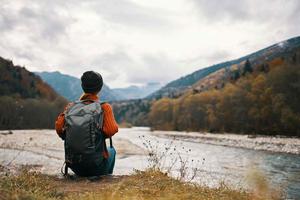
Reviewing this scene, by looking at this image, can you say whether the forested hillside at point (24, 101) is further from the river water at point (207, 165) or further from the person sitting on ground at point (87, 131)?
the person sitting on ground at point (87, 131)

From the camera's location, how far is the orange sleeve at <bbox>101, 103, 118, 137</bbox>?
21.9 ft

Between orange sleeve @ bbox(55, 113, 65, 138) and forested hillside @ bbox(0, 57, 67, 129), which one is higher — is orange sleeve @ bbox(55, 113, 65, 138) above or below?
below

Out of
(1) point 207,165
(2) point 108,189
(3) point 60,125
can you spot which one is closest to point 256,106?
(1) point 207,165

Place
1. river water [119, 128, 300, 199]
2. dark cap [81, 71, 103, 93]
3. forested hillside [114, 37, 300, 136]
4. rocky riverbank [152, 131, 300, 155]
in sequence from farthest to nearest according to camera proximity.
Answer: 1. forested hillside [114, 37, 300, 136]
2. rocky riverbank [152, 131, 300, 155]
3. river water [119, 128, 300, 199]
4. dark cap [81, 71, 103, 93]

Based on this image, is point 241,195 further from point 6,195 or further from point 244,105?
point 244,105

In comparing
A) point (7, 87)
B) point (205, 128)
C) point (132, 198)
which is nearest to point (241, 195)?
point (132, 198)

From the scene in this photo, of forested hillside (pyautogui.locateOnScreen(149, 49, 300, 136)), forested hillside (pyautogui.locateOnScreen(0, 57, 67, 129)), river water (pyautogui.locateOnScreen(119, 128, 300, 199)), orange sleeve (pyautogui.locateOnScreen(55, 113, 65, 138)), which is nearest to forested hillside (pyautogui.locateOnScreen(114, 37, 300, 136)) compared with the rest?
forested hillside (pyautogui.locateOnScreen(149, 49, 300, 136))

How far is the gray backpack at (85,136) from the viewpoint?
653 cm

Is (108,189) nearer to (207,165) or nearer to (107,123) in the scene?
(107,123)

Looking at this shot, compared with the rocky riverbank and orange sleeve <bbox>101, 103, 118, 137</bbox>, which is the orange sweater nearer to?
orange sleeve <bbox>101, 103, 118, 137</bbox>

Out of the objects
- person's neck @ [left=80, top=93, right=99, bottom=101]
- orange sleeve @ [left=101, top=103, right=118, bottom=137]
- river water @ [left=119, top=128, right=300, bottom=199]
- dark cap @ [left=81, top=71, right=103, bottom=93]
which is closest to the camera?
orange sleeve @ [left=101, top=103, right=118, bottom=137]

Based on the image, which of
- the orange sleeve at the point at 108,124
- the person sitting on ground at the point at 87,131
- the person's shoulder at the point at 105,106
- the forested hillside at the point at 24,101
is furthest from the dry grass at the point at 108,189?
the forested hillside at the point at 24,101

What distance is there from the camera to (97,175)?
285 inches

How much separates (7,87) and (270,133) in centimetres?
8957
